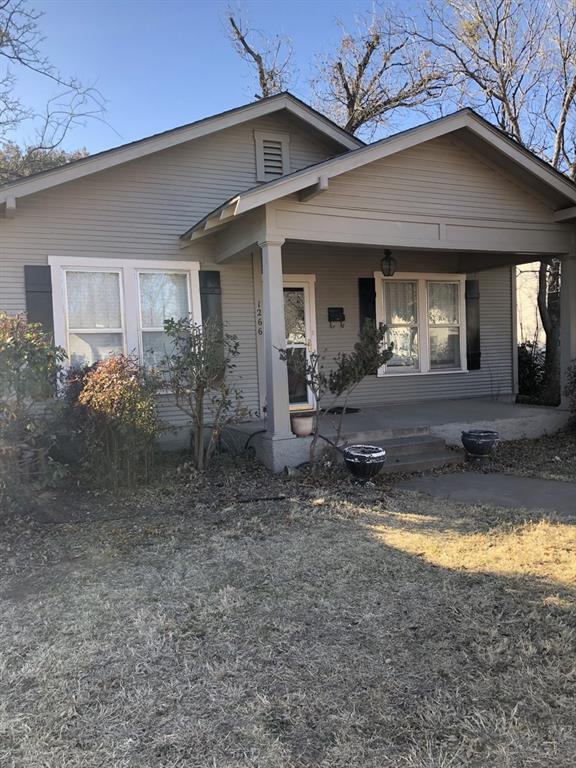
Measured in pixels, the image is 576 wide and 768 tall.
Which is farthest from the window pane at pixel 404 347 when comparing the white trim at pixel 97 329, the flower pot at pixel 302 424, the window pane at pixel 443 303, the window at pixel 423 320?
the white trim at pixel 97 329

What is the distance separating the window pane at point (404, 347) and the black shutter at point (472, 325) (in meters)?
1.06

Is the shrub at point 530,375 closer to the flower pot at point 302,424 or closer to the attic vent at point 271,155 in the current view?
the attic vent at point 271,155

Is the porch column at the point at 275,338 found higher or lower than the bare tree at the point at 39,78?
Result: lower

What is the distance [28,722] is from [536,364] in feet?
41.3

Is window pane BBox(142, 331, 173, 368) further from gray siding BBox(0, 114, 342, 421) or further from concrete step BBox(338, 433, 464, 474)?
concrete step BBox(338, 433, 464, 474)

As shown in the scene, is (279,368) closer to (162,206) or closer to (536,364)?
(162,206)

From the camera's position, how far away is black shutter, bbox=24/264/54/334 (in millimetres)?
7129

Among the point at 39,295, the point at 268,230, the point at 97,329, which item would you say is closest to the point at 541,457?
the point at 268,230

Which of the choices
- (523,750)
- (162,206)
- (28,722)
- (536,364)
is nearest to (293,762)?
(523,750)

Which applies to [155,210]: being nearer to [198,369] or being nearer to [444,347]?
[198,369]

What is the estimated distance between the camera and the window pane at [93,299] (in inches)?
293

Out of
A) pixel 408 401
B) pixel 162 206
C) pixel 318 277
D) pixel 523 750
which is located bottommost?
pixel 523 750

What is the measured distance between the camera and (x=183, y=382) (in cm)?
679

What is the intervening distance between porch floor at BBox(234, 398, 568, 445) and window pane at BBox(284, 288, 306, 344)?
56.1 inches
